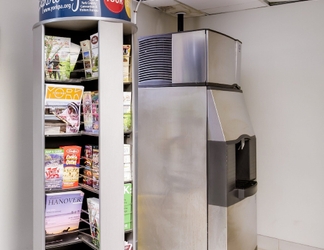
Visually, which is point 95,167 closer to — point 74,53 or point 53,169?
point 53,169

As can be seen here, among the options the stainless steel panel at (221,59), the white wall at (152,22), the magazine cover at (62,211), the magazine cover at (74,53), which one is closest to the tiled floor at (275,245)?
the stainless steel panel at (221,59)

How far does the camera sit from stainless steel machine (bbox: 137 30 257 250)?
198 cm

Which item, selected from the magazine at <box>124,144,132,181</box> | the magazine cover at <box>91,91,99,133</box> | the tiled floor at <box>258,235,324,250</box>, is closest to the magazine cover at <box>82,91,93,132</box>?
the magazine cover at <box>91,91,99,133</box>

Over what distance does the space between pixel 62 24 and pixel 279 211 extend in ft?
7.12

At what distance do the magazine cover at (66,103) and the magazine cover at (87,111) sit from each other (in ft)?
0.10

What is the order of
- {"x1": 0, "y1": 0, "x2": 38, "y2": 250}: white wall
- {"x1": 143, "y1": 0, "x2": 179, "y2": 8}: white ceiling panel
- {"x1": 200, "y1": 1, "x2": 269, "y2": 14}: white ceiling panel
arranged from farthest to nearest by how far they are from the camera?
{"x1": 200, "y1": 1, "x2": 269, "y2": 14}: white ceiling panel → {"x1": 143, "y1": 0, "x2": 179, "y2": 8}: white ceiling panel → {"x1": 0, "y1": 0, "x2": 38, "y2": 250}: white wall

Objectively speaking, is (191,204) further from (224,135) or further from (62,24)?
(62,24)

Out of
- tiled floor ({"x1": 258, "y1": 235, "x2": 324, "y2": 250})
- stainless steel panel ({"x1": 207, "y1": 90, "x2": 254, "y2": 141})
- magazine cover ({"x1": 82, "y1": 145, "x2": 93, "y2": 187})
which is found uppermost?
stainless steel panel ({"x1": 207, "y1": 90, "x2": 254, "y2": 141})

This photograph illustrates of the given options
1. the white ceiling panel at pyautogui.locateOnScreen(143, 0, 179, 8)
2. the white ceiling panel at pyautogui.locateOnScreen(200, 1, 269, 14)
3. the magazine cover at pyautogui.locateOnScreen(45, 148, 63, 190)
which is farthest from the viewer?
the white ceiling panel at pyautogui.locateOnScreen(200, 1, 269, 14)

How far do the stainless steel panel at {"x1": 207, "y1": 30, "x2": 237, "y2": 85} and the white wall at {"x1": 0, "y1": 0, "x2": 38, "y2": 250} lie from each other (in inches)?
41.1

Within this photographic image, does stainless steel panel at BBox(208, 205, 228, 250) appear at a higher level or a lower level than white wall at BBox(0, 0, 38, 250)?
lower

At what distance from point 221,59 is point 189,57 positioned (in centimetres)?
23

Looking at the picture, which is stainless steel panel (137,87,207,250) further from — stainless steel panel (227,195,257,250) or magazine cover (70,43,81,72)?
magazine cover (70,43,81,72)

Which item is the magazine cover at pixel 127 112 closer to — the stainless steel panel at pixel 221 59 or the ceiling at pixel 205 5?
the stainless steel panel at pixel 221 59
